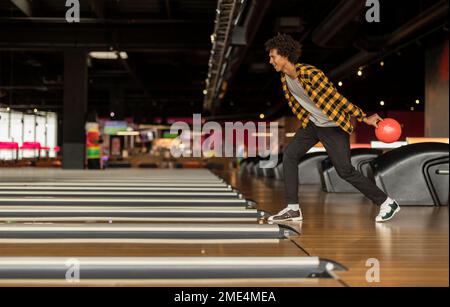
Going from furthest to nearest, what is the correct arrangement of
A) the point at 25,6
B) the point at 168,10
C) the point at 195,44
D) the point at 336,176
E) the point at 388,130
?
the point at 195,44 < the point at 168,10 < the point at 25,6 < the point at 336,176 < the point at 388,130

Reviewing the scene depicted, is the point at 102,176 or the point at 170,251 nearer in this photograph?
the point at 170,251

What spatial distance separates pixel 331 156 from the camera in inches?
164

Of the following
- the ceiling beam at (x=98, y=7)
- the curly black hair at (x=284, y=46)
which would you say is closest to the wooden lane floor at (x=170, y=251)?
the curly black hair at (x=284, y=46)

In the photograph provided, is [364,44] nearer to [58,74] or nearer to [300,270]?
[300,270]

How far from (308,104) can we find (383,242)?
4.15ft

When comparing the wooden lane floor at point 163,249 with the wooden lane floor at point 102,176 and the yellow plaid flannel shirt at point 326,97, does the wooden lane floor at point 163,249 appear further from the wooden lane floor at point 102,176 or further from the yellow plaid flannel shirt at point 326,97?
the wooden lane floor at point 102,176

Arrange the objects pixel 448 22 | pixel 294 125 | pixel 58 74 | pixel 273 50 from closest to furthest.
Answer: pixel 273 50 < pixel 448 22 < pixel 58 74 < pixel 294 125

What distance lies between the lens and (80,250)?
285cm

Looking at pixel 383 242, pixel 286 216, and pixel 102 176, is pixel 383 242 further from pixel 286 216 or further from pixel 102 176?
pixel 102 176

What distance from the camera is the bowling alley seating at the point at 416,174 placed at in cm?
570

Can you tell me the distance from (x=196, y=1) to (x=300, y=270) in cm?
Answer: 1140

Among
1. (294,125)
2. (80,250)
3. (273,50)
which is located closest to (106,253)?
(80,250)

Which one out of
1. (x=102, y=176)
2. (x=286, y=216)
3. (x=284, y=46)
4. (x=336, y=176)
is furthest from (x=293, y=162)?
(x=102, y=176)

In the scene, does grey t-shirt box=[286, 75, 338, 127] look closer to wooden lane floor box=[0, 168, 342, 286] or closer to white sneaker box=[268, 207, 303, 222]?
white sneaker box=[268, 207, 303, 222]
